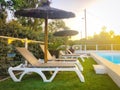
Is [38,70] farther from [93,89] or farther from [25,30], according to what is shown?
[25,30]

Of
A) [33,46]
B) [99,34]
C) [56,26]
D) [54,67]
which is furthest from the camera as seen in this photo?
[99,34]

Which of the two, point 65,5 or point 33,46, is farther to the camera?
point 65,5

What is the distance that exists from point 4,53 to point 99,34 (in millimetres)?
44091

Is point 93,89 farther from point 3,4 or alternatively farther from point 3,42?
point 3,4

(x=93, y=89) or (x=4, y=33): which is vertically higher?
(x=4, y=33)

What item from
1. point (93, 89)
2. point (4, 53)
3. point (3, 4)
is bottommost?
point (93, 89)

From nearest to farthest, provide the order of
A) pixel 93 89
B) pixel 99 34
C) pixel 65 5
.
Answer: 1. pixel 93 89
2. pixel 65 5
3. pixel 99 34

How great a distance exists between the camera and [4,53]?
809 centimetres

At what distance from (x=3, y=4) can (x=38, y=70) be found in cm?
782

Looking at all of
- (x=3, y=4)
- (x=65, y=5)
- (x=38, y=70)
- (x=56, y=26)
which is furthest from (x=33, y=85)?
(x=56, y=26)

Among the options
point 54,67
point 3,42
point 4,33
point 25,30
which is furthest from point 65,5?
point 54,67

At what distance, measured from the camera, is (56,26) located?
35.6m

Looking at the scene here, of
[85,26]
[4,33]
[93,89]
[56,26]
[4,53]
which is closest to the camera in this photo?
[93,89]

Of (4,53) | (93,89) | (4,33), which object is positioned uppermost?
(4,33)
